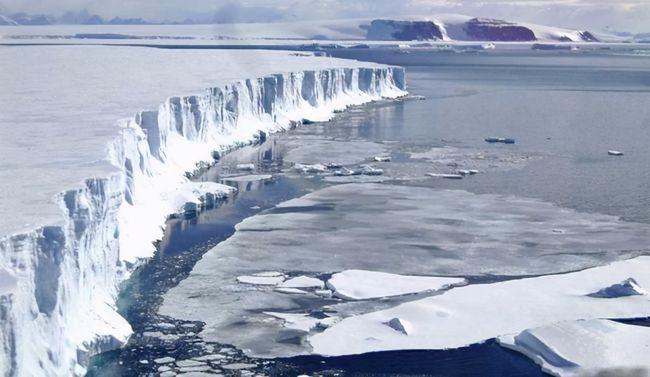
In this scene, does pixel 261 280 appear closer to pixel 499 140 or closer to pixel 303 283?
pixel 303 283

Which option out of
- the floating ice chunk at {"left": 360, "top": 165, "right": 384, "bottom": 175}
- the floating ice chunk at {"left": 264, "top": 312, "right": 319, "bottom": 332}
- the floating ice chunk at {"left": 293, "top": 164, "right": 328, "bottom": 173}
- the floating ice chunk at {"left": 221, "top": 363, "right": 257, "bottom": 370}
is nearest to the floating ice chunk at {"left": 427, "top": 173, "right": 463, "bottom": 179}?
the floating ice chunk at {"left": 360, "top": 165, "right": 384, "bottom": 175}

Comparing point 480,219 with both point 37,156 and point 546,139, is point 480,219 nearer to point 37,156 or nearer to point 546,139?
point 37,156

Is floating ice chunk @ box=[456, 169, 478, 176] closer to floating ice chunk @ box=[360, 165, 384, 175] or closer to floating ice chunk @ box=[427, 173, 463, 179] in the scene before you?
floating ice chunk @ box=[427, 173, 463, 179]

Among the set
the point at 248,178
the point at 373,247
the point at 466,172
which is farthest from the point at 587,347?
the point at 248,178

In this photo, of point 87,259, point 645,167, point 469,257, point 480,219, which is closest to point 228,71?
point 645,167

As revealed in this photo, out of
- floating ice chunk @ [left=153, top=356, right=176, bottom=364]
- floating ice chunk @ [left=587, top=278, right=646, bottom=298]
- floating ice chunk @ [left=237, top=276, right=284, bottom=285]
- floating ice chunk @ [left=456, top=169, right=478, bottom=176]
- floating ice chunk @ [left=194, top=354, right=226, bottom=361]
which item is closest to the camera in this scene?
floating ice chunk @ [left=153, top=356, right=176, bottom=364]

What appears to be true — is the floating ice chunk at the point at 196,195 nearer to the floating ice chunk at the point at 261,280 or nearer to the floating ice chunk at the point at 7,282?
the floating ice chunk at the point at 261,280

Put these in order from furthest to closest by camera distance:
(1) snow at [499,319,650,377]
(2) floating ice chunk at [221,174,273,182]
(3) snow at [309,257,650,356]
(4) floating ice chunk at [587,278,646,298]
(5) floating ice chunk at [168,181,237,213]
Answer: (2) floating ice chunk at [221,174,273,182] → (5) floating ice chunk at [168,181,237,213] → (4) floating ice chunk at [587,278,646,298] → (3) snow at [309,257,650,356] → (1) snow at [499,319,650,377]

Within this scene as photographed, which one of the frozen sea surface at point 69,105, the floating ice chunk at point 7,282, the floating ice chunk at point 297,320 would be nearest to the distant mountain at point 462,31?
the frozen sea surface at point 69,105
